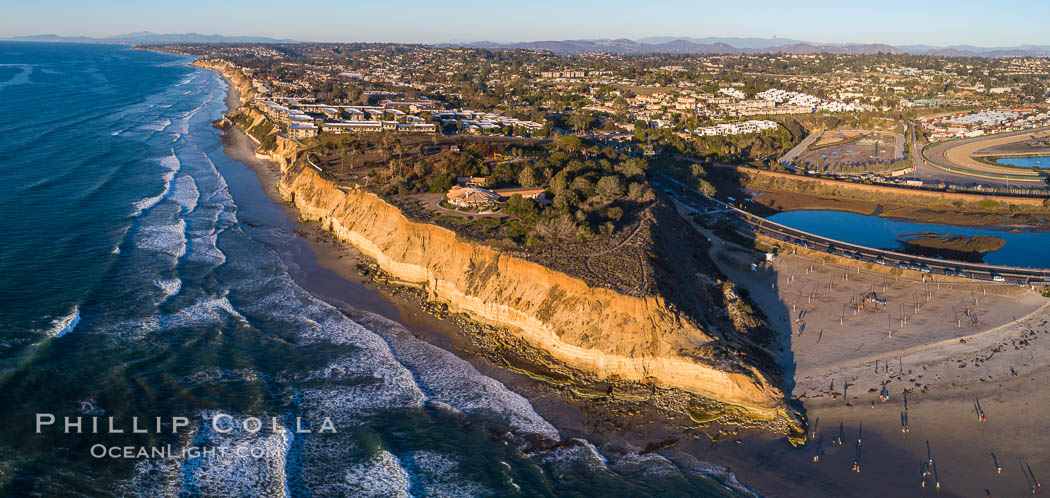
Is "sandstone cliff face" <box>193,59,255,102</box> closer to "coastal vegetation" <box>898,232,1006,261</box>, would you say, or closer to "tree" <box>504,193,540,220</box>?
"tree" <box>504,193,540,220</box>

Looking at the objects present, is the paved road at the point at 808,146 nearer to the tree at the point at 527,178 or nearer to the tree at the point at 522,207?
the tree at the point at 527,178

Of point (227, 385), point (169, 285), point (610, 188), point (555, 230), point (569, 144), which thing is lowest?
point (227, 385)

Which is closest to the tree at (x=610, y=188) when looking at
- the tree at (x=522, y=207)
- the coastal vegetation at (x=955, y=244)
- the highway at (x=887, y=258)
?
the tree at (x=522, y=207)

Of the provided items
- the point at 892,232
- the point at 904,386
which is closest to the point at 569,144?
the point at 892,232

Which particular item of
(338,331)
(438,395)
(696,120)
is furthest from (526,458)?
(696,120)

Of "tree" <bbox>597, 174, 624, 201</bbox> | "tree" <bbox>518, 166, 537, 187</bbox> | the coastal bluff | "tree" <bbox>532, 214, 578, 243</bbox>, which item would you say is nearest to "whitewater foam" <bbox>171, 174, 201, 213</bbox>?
the coastal bluff

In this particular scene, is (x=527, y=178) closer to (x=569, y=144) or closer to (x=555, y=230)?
(x=555, y=230)

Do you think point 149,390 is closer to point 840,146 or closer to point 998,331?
point 998,331
